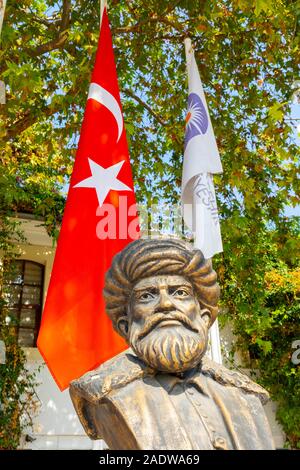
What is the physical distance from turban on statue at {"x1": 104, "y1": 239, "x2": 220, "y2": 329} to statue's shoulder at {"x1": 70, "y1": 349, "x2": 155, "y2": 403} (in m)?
0.22

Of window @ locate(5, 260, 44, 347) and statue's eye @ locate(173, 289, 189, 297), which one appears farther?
window @ locate(5, 260, 44, 347)

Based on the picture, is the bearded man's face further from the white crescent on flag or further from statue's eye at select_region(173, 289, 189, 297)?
the white crescent on flag

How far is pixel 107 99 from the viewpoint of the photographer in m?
5.17

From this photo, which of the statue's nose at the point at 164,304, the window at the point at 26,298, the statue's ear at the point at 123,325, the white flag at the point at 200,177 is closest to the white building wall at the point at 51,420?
the window at the point at 26,298

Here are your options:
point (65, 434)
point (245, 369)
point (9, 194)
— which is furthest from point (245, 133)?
point (65, 434)

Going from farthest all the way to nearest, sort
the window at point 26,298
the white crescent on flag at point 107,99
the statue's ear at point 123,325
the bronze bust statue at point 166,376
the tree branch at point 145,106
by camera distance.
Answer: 1. the window at point 26,298
2. the tree branch at point 145,106
3. the white crescent on flag at point 107,99
4. the statue's ear at point 123,325
5. the bronze bust statue at point 166,376

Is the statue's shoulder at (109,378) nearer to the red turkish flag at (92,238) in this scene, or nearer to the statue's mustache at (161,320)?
the statue's mustache at (161,320)

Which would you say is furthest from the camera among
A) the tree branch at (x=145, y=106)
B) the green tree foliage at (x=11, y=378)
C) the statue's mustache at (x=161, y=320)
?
the green tree foliage at (x=11, y=378)

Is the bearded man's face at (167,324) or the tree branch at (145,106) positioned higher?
the tree branch at (145,106)

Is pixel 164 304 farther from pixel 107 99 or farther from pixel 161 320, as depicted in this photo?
pixel 107 99

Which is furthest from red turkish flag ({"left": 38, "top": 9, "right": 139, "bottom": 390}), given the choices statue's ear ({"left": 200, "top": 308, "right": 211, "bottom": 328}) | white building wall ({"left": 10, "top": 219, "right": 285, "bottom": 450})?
white building wall ({"left": 10, "top": 219, "right": 285, "bottom": 450})

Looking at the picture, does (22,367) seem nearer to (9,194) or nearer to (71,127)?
(9,194)

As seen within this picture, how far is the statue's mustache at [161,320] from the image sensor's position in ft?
6.39

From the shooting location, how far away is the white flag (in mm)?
4859
